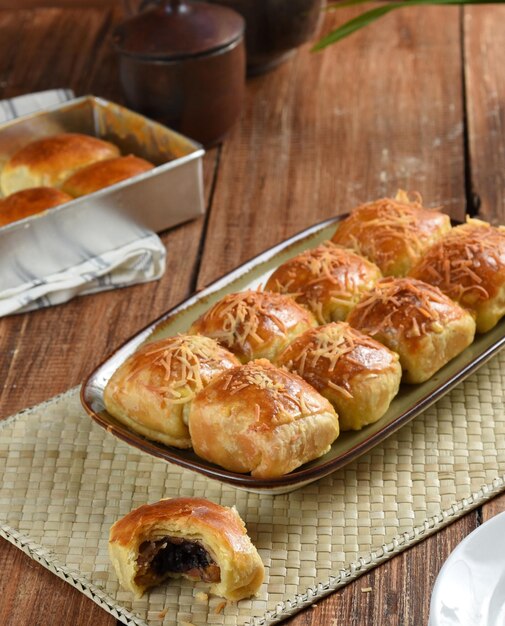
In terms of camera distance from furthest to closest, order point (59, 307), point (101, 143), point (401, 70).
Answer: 1. point (401, 70)
2. point (101, 143)
3. point (59, 307)

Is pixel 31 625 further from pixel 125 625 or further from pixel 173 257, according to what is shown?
pixel 173 257

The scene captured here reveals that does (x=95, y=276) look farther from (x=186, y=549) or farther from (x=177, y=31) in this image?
(x=186, y=549)

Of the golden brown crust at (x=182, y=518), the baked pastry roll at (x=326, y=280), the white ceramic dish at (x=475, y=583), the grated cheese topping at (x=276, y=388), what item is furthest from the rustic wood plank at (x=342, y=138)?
the white ceramic dish at (x=475, y=583)

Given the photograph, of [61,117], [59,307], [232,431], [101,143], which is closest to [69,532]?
[232,431]

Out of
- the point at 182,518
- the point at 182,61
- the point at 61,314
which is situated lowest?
the point at 61,314

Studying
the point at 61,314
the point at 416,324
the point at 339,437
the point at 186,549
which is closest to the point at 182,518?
the point at 186,549

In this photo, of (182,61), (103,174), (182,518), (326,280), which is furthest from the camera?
(182,61)

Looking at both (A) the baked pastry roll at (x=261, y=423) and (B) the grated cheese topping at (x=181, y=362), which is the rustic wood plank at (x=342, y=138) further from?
(A) the baked pastry roll at (x=261, y=423)

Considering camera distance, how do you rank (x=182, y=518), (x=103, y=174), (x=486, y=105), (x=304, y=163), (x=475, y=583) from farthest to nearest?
1. (x=486, y=105)
2. (x=304, y=163)
3. (x=103, y=174)
4. (x=182, y=518)
5. (x=475, y=583)
